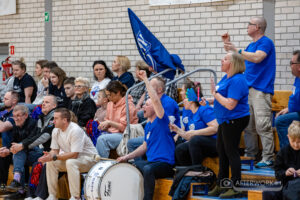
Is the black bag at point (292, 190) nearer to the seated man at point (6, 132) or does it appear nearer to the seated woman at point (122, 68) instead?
the seated woman at point (122, 68)

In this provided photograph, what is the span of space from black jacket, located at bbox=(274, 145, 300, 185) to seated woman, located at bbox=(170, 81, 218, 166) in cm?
109

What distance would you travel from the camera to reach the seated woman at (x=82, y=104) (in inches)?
331

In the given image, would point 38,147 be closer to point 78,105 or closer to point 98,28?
point 78,105

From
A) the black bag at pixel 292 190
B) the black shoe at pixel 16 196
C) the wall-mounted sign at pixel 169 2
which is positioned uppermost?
the wall-mounted sign at pixel 169 2

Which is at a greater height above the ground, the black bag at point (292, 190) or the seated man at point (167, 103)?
the seated man at point (167, 103)

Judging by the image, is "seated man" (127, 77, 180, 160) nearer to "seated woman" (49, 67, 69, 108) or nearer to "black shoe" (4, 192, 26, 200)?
"black shoe" (4, 192, 26, 200)

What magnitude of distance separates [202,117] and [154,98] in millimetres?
643

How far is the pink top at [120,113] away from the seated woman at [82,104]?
46cm

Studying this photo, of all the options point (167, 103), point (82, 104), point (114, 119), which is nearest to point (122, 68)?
point (82, 104)

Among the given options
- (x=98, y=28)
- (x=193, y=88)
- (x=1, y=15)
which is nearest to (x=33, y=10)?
(x=1, y=15)

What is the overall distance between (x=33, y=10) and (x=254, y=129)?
6557 mm

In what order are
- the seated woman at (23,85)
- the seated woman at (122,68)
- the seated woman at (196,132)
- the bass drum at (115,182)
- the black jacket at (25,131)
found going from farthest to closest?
the seated woman at (23,85) → the seated woman at (122,68) → the black jacket at (25,131) → the bass drum at (115,182) → the seated woman at (196,132)

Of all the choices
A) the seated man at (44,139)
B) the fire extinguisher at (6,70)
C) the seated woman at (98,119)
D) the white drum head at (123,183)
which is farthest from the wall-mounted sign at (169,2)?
the fire extinguisher at (6,70)

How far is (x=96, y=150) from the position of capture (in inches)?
301
